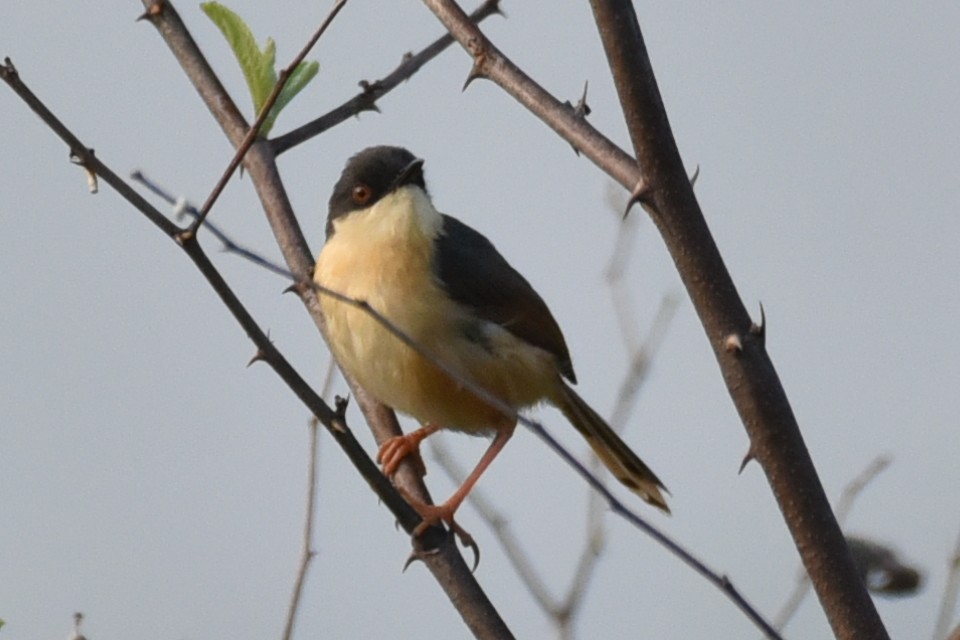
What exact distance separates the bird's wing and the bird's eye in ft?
1.00

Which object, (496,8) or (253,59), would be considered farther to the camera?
(496,8)

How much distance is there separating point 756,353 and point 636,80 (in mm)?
579

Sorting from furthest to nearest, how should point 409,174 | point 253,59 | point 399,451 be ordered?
point 409,174 < point 399,451 < point 253,59

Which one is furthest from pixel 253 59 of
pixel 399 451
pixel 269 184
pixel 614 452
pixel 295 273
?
pixel 614 452

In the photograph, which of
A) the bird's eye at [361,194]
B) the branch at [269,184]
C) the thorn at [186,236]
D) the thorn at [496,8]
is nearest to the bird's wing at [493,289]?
the bird's eye at [361,194]

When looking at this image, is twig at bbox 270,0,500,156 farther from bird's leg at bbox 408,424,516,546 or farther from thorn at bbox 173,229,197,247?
thorn at bbox 173,229,197,247

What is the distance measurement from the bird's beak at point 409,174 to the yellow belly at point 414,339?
287 millimetres

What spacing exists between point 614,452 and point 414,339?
1172mm

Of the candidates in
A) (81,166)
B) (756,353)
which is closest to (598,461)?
(756,353)

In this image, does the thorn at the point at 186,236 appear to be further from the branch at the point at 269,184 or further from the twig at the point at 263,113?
the branch at the point at 269,184

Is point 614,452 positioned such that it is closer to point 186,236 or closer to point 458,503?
point 458,503

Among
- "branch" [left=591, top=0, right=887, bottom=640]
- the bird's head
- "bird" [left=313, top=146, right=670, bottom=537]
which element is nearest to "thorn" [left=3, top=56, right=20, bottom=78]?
"branch" [left=591, top=0, right=887, bottom=640]

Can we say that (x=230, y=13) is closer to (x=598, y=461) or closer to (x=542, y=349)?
(x=542, y=349)

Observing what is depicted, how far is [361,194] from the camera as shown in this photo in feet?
18.0
